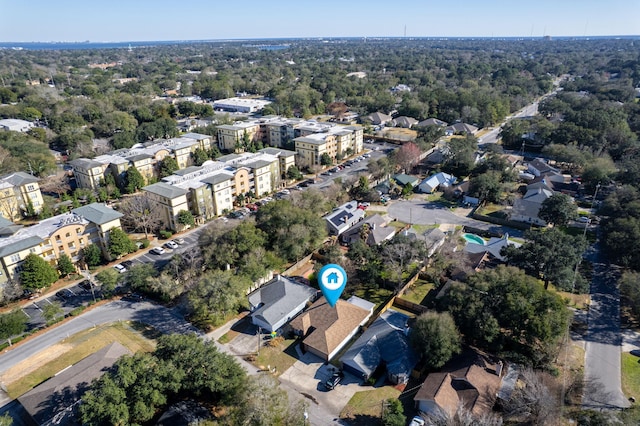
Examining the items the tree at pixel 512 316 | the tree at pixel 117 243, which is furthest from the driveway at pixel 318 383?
the tree at pixel 117 243

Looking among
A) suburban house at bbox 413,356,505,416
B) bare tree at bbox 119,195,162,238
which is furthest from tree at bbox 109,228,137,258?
suburban house at bbox 413,356,505,416

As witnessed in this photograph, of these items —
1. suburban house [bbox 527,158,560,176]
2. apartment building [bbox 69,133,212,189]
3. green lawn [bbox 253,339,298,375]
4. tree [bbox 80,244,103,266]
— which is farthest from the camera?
suburban house [bbox 527,158,560,176]

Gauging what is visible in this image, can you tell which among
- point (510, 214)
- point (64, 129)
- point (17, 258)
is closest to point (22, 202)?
point (17, 258)

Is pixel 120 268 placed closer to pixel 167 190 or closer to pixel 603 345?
pixel 167 190

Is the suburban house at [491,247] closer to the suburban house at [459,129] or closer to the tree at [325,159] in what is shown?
the tree at [325,159]

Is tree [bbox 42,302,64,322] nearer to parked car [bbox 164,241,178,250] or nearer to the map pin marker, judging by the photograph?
parked car [bbox 164,241,178,250]

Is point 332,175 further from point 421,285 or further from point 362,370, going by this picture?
point 362,370
